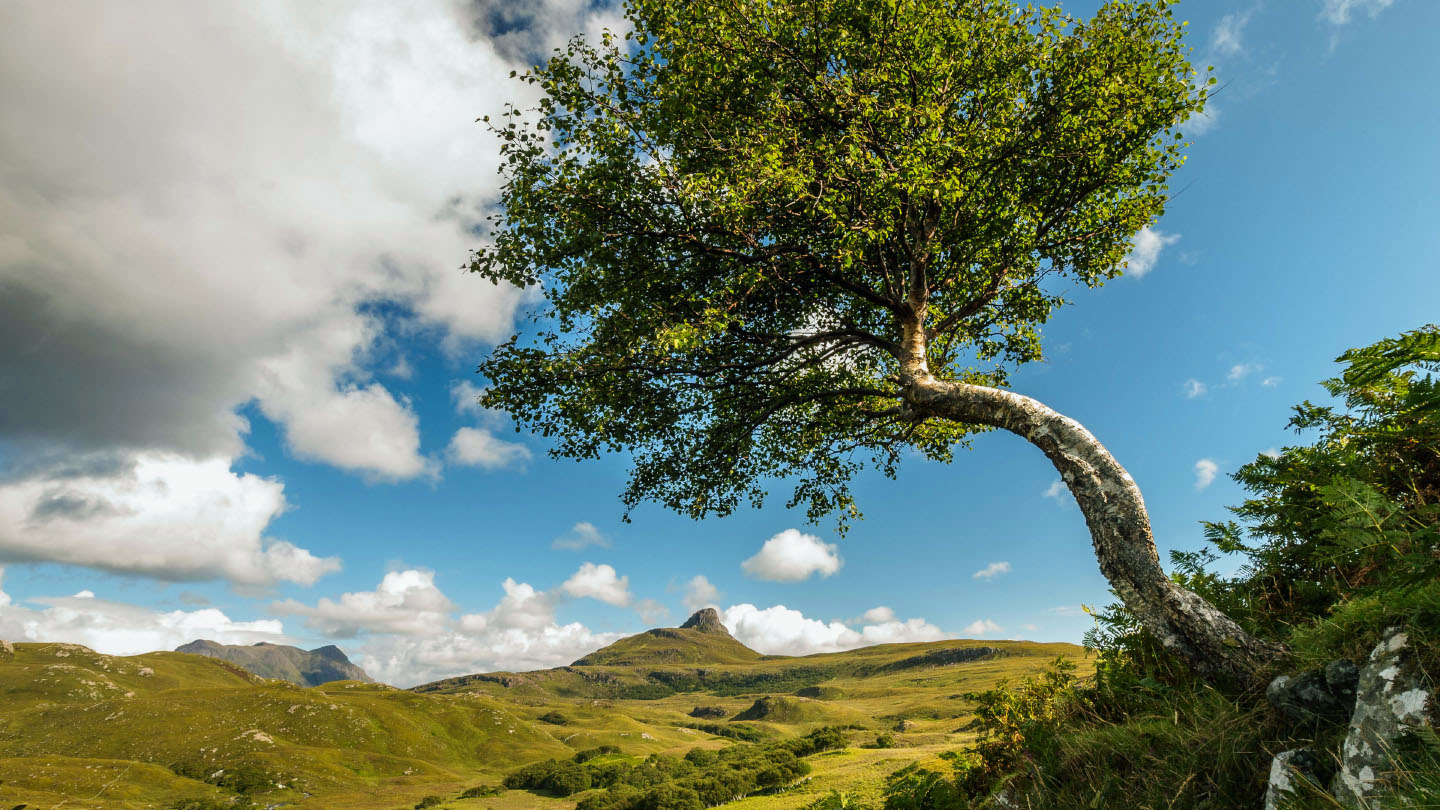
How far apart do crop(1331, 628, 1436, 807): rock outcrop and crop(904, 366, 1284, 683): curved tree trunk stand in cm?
219

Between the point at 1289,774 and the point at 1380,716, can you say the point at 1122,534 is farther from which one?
the point at 1380,716

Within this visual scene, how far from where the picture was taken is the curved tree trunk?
24.6 ft

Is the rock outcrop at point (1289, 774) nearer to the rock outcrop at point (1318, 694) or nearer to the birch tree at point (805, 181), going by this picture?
the rock outcrop at point (1318, 694)

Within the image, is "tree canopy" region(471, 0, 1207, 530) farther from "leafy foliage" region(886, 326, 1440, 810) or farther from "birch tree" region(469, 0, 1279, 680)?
"leafy foliage" region(886, 326, 1440, 810)

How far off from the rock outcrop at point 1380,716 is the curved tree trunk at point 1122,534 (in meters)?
2.19

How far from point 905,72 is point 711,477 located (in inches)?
434

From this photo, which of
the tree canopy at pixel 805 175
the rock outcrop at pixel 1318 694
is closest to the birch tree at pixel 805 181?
the tree canopy at pixel 805 175

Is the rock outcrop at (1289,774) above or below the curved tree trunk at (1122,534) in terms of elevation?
below

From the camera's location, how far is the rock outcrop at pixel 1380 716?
4227mm

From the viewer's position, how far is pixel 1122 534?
9141mm

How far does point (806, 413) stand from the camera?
18.2 m

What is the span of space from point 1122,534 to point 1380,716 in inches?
189

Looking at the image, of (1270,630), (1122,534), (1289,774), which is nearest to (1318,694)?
(1289,774)

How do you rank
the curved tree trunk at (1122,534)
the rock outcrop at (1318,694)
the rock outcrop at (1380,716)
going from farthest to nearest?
the curved tree trunk at (1122,534), the rock outcrop at (1318,694), the rock outcrop at (1380,716)
